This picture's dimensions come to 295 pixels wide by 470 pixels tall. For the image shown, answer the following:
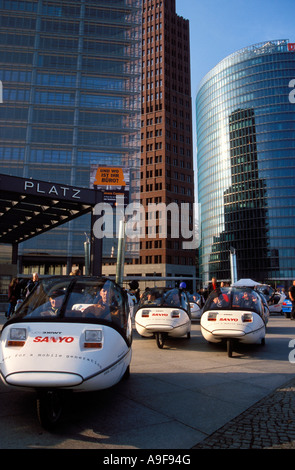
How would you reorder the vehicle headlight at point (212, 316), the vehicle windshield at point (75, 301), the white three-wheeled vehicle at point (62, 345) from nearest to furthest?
the white three-wheeled vehicle at point (62, 345), the vehicle windshield at point (75, 301), the vehicle headlight at point (212, 316)

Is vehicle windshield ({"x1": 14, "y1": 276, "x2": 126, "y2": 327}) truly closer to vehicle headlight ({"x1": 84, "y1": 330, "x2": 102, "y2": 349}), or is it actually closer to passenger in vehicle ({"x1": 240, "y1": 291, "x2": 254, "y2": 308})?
vehicle headlight ({"x1": 84, "y1": 330, "x2": 102, "y2": 349})

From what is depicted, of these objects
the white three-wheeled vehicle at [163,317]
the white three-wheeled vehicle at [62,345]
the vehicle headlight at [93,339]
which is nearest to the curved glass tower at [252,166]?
the white three-wheeled vehicle at [163,317]

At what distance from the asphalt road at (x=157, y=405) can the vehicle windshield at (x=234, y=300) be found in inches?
45.3

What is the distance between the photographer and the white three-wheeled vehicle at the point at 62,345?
366cm

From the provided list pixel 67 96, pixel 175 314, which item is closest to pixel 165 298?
pixel 175 314

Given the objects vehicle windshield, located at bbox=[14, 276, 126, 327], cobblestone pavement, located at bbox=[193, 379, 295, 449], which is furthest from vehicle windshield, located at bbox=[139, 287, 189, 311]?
cobblestone pavement, located at bbox=[193, 379, 295, 449]

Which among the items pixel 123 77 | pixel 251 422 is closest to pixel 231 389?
pixel 251 422

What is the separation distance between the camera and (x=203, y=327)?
8383 mm

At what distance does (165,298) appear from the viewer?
9.71 meters

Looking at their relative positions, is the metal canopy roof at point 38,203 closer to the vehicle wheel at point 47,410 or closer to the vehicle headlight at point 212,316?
the vehicle headlight at point 212,316

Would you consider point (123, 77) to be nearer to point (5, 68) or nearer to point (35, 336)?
point (5, 68)

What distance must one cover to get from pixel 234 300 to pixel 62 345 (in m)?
5.56
